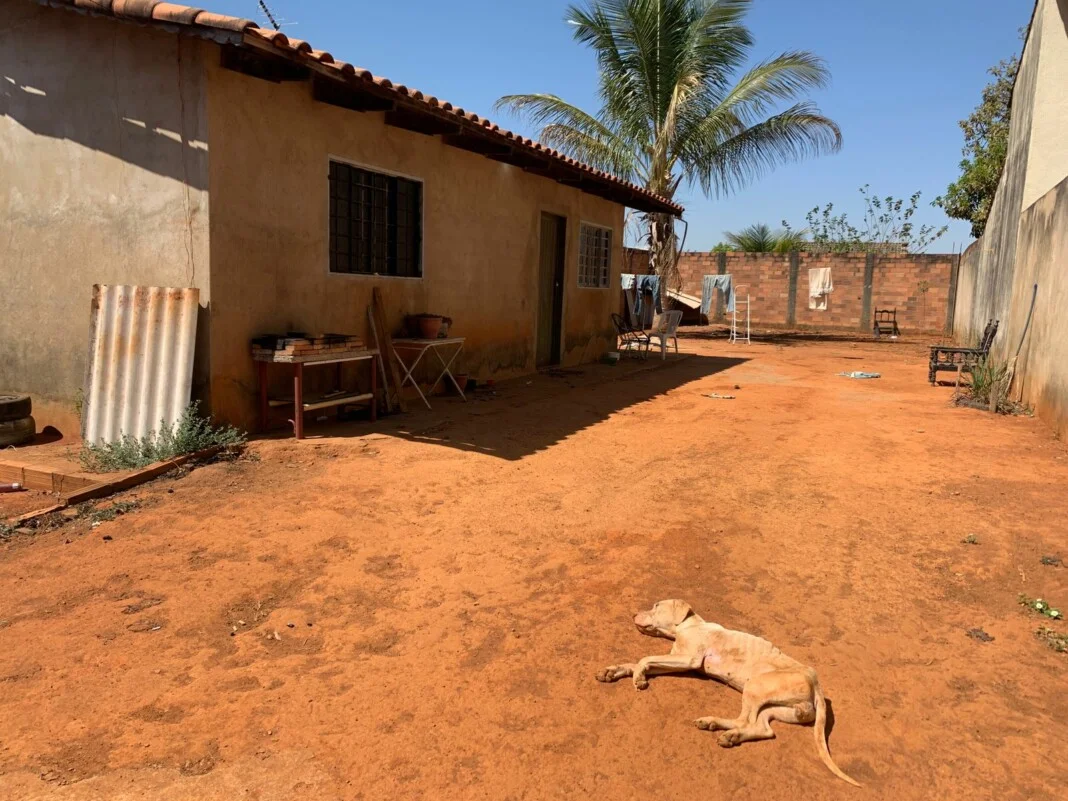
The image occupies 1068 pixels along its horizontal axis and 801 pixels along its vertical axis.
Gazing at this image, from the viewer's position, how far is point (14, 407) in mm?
5910

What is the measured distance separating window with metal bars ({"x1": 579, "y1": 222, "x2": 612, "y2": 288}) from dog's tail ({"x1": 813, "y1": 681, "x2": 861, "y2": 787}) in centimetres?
1018

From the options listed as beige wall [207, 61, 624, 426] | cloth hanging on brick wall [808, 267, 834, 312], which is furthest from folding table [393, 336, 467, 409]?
cloth hanging on brick wall [808, 267, 834, 312]

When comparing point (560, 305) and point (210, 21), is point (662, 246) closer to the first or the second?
point (560, 305)

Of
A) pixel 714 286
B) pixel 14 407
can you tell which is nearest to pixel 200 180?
pixel 14 407

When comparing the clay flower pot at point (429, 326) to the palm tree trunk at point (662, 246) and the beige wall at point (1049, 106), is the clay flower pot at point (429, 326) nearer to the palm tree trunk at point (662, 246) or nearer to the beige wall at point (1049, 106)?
the beige wall at point (1049, 106)

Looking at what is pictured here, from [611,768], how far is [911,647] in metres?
1.51

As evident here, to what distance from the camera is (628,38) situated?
16.2 metres

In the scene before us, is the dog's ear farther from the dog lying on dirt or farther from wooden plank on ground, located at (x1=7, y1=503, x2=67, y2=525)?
wooden plank on ground, located at (x1=7, y1=503, x2=67, y2=525)

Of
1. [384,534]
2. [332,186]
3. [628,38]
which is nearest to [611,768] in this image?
[384,534]

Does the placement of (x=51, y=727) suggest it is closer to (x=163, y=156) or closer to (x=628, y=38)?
(x=163, y=156)

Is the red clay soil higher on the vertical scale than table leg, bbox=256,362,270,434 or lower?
lower

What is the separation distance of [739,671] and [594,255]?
10.8 m

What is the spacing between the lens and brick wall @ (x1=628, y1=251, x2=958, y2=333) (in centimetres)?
2183

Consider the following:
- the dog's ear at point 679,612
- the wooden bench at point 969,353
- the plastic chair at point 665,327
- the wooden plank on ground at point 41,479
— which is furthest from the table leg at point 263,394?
the wooden bench at point 969,353
